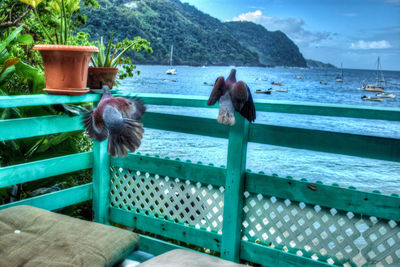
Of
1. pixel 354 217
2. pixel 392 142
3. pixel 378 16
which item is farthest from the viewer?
pixel 378 16

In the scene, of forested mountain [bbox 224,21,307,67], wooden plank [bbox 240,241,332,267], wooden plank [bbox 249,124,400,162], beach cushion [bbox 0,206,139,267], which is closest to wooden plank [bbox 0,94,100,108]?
beach cushion [bbox 0,206,139,267]

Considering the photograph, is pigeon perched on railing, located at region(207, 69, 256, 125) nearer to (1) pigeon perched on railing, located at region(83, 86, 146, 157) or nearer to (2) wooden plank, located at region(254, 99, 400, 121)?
(2) wooden plank, located at region(254, 99, 400, 121)

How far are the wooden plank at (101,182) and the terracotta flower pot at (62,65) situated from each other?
1.59ft

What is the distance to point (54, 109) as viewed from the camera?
2299mm

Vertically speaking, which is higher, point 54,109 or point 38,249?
point 54,109

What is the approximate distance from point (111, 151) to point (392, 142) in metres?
1.35

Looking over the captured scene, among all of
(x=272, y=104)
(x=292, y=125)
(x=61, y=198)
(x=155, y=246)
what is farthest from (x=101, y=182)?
(x=292, y=125)

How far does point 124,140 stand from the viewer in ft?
6.52

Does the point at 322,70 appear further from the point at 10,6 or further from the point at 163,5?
the point at 10,6

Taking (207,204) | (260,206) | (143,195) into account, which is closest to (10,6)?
(143,195)

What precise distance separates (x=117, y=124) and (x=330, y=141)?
3.54ft

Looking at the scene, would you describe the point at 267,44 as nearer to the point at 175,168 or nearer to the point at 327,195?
the point at 175,168

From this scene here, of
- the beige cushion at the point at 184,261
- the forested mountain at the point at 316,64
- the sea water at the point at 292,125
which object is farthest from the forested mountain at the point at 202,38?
the beige cushion at the point at 184,261

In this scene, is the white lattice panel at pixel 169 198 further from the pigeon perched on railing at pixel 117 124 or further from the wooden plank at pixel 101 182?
the pigeon perched on railing at pixel 117 124
